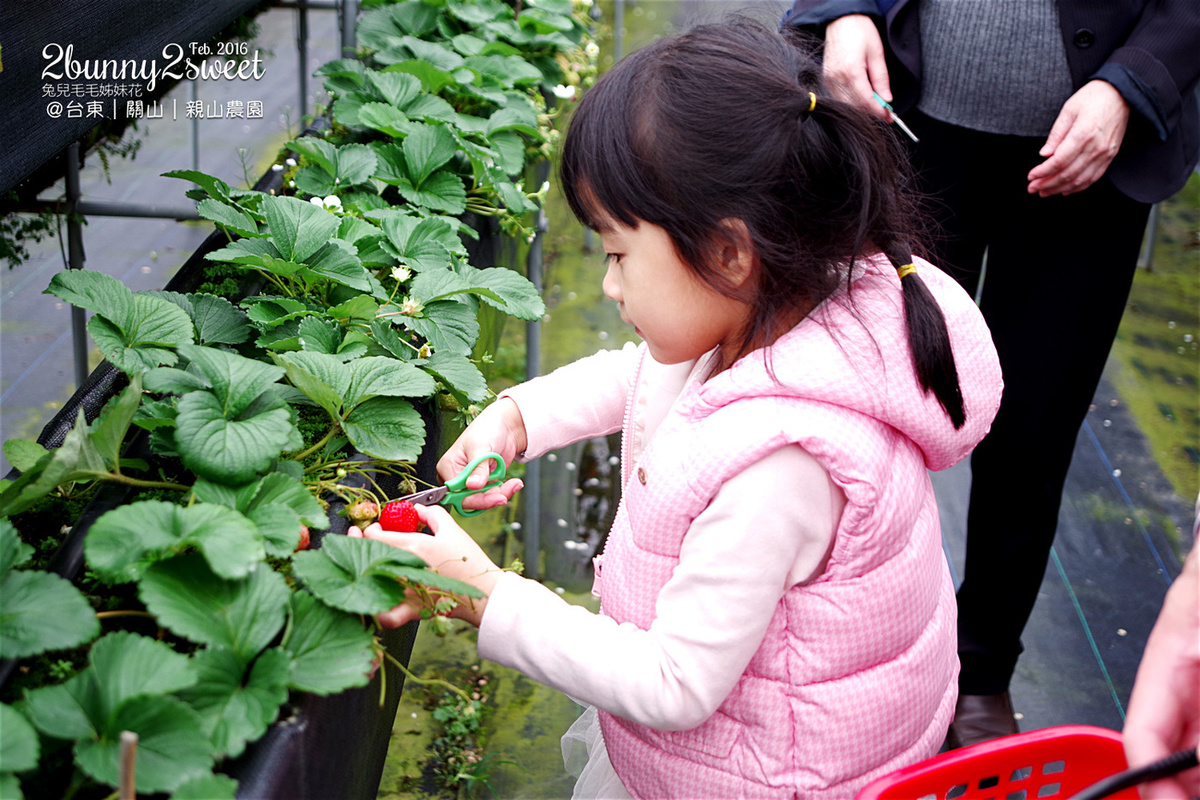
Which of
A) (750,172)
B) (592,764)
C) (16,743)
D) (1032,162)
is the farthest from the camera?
(1032,162)

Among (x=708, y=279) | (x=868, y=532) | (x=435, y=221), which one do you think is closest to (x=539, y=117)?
(x=435, y=221)

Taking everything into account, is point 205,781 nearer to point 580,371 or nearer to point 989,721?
point 580,371

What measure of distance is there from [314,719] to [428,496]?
1.13 feet

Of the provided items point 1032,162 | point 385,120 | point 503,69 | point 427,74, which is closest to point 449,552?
point 385,120

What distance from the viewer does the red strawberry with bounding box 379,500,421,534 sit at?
1.04 metres

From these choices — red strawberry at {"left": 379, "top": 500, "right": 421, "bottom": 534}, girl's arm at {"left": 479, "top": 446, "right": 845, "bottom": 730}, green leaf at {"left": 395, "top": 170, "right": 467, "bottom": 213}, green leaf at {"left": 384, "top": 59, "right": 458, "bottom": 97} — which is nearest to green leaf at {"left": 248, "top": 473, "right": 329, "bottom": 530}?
red strawberry at {"left": 379, "top": 500, "right": 421, "bottom": 534}

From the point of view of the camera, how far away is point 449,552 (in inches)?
40.3

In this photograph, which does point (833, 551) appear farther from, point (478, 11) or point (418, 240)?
point (478, 11)

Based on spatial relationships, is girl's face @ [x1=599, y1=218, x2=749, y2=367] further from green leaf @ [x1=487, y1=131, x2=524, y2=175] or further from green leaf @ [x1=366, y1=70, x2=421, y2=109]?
green leaf @ [x1=366, y1=70, x2=421, y2=109]

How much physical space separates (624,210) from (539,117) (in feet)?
3.91

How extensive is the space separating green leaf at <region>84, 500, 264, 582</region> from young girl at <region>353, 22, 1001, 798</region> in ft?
0.54

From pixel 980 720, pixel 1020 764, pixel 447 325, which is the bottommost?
pixel 980 720

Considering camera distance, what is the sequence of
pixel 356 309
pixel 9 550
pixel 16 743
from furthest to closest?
pixel 356 309, pixel 9 550, pixel 16 743

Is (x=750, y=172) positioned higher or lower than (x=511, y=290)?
higher
